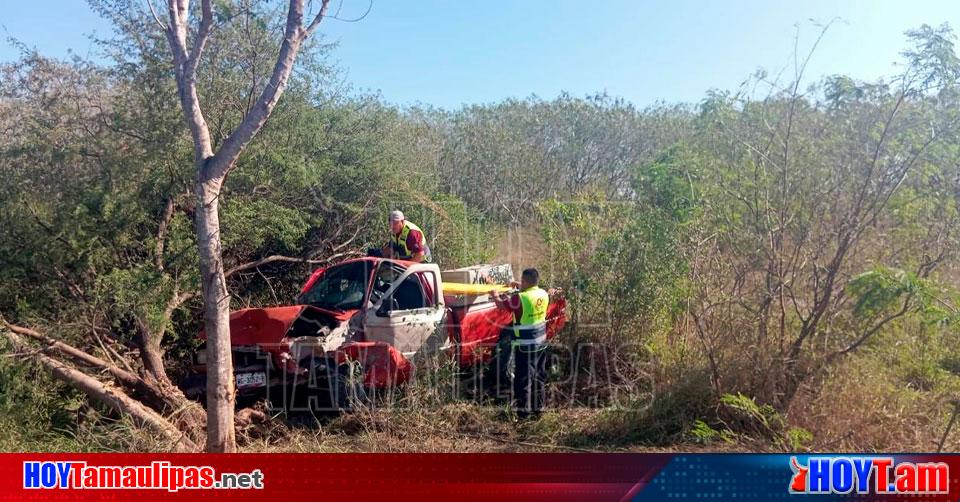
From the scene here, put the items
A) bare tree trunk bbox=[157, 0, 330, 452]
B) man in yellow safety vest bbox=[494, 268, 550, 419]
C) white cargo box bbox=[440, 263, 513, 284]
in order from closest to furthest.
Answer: bare tree trunk bbox=[157, 0, 330, 452], man in yellow safety vest bbox=[494, 268, 550, 419], white cargo box bbox=[440, 263, 513, 284]

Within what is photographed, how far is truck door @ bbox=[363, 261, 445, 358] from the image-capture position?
23.6 feet

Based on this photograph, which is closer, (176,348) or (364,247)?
(176,348)

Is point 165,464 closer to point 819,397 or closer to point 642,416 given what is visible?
point 642,416

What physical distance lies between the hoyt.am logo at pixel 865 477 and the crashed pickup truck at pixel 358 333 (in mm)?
3745

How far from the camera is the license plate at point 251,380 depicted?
6578mm

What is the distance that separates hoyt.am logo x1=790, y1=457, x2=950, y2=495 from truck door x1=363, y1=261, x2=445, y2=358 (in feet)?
13.3

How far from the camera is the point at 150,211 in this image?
7.99 m

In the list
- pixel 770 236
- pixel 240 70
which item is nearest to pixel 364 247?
pixel 240 70

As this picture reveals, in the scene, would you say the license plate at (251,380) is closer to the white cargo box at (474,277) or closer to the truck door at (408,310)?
the truck door at (408,310)

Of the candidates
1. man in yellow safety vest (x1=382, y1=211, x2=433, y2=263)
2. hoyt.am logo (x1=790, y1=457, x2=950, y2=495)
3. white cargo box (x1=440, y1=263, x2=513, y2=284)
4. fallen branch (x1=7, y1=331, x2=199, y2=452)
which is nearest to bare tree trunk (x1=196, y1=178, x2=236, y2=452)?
fallen branch (x1=7, y1=331, x2=199, y2=452)

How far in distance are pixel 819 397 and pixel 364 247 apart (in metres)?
6.80

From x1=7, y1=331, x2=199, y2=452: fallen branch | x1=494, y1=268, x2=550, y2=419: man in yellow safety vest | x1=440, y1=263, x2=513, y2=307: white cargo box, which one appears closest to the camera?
x1=7, y1=331, x2=199, y2=452: fallen branch

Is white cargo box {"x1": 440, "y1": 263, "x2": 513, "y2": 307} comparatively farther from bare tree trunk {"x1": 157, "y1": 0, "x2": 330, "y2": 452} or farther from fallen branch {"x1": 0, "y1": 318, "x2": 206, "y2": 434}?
bare tree trunk {"x1": 157, "y1": 0, "x2": 330, "y2": 452}

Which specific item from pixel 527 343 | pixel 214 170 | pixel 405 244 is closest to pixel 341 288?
pixel 405 244
